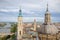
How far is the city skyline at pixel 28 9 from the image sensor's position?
88.7 inches

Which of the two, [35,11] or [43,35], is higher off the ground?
[35,11]

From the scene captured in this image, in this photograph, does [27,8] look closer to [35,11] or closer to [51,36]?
[35,11]

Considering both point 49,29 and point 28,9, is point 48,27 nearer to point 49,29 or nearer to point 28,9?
point 49,29

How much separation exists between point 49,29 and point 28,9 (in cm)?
56

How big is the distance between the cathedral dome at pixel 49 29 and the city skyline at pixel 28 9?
17cm

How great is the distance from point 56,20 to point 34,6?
1.65 feet

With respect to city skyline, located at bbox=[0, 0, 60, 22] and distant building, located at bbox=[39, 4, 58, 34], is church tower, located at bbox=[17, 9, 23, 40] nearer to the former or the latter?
city skyline, located at bbox=[0, 0, 60, 22]

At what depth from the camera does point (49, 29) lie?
7.15ft

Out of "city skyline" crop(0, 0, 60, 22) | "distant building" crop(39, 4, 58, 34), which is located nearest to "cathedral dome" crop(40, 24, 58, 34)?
"distant building" crop(39, 4, 58, 34)

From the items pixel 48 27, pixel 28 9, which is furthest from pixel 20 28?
pixel 48 27

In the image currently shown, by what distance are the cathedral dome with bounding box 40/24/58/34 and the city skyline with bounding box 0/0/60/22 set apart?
17cm

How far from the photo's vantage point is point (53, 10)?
89.3 inches

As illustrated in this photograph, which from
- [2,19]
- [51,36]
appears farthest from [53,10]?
[2,19]

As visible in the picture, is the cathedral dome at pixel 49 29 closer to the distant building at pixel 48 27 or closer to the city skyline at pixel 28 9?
the distant building at pixel 48 27
